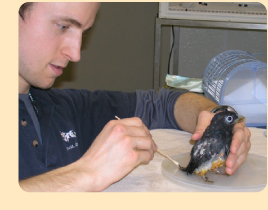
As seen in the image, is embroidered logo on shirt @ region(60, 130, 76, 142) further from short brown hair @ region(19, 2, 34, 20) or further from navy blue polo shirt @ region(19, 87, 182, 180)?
short brown hair @ region(19, 2, 34, 20)

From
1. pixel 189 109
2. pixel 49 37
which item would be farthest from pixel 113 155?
pixel 189 109

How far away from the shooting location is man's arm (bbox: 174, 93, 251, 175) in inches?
40.7

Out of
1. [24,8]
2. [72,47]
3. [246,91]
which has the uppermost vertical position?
[24,8]

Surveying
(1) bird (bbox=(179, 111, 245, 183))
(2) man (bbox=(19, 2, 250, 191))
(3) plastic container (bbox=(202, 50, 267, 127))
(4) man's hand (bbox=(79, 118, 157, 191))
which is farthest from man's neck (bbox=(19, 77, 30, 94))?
(3) plastic container (bbox=(202, 50, 267, 127))

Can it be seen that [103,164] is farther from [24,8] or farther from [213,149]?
[24,8]

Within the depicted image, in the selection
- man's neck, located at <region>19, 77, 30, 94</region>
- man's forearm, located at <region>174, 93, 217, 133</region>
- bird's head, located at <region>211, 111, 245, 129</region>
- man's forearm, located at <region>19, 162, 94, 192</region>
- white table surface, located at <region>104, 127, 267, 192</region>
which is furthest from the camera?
man's forearm, located at <region>174, 93, 217, 133</region>

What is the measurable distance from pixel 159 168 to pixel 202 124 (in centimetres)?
26

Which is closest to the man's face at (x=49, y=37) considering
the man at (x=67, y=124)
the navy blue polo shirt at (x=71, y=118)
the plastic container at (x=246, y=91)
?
the man at (x=67, y=124)

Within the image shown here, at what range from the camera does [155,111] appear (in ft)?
4.99

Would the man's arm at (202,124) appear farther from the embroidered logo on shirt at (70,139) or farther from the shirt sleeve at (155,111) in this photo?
the embroidered logo on shirt at (70,139)

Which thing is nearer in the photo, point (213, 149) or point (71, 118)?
point (213, 149)

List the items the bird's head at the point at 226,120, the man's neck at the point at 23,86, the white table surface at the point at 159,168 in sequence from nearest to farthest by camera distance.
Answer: the white table surface at the point at 159,168
the bird's head at the point at 226,120
the man's neck at the point at 23,86

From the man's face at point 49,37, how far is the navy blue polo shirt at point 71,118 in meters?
0.13

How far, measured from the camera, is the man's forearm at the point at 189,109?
1.42 metres
